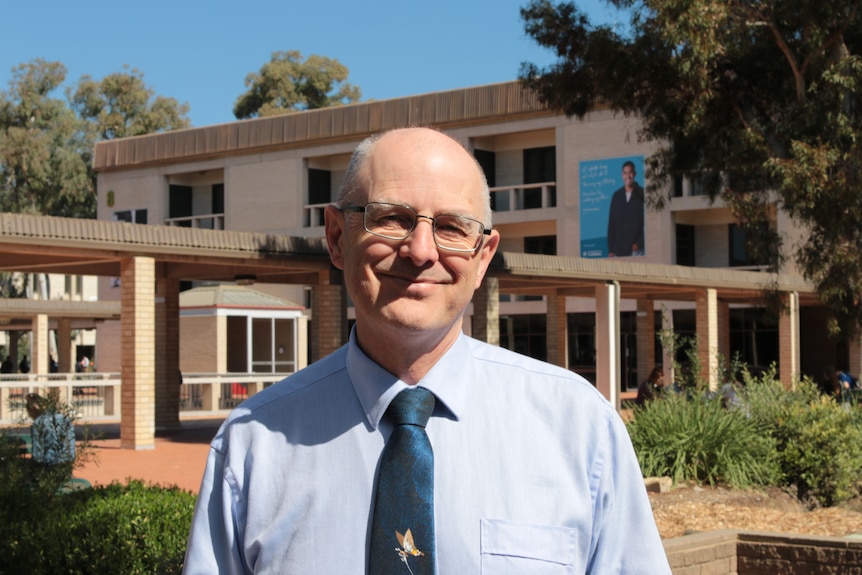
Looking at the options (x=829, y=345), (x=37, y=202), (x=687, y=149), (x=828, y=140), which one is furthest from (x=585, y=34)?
(x=37, y=202)

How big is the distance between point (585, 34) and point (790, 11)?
3719 mm

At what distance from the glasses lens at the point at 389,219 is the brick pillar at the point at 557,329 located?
28966mm

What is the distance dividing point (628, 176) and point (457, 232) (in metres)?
35.1

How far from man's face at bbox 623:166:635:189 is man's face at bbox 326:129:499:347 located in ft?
115

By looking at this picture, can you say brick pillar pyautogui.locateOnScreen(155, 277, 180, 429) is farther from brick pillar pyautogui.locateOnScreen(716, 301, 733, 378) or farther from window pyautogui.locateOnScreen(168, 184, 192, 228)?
window pyautogui.locateOnScreen(168, 184, 192, 228)

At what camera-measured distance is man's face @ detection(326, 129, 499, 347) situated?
2.20 metres

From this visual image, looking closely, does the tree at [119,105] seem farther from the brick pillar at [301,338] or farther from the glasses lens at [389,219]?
the glasses lens at [389,219]

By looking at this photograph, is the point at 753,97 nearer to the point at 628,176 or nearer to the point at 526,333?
the point at 628,176

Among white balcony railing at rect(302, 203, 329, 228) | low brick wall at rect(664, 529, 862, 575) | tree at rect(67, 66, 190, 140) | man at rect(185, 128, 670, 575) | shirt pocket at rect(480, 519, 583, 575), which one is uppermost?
tree at rect(67, 66, 190, 140)

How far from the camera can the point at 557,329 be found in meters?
31.7

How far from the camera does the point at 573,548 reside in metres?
2.14

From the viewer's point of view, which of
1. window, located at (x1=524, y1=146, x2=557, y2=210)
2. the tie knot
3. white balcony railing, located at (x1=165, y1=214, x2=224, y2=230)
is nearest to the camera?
the tie knot

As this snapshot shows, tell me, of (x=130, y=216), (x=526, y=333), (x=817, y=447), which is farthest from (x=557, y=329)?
(x=130, y=216)

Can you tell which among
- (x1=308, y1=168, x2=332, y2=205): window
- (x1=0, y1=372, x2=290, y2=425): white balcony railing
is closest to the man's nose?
(x1=0, y1=372, x2=290, y2=425): white balcony railing
